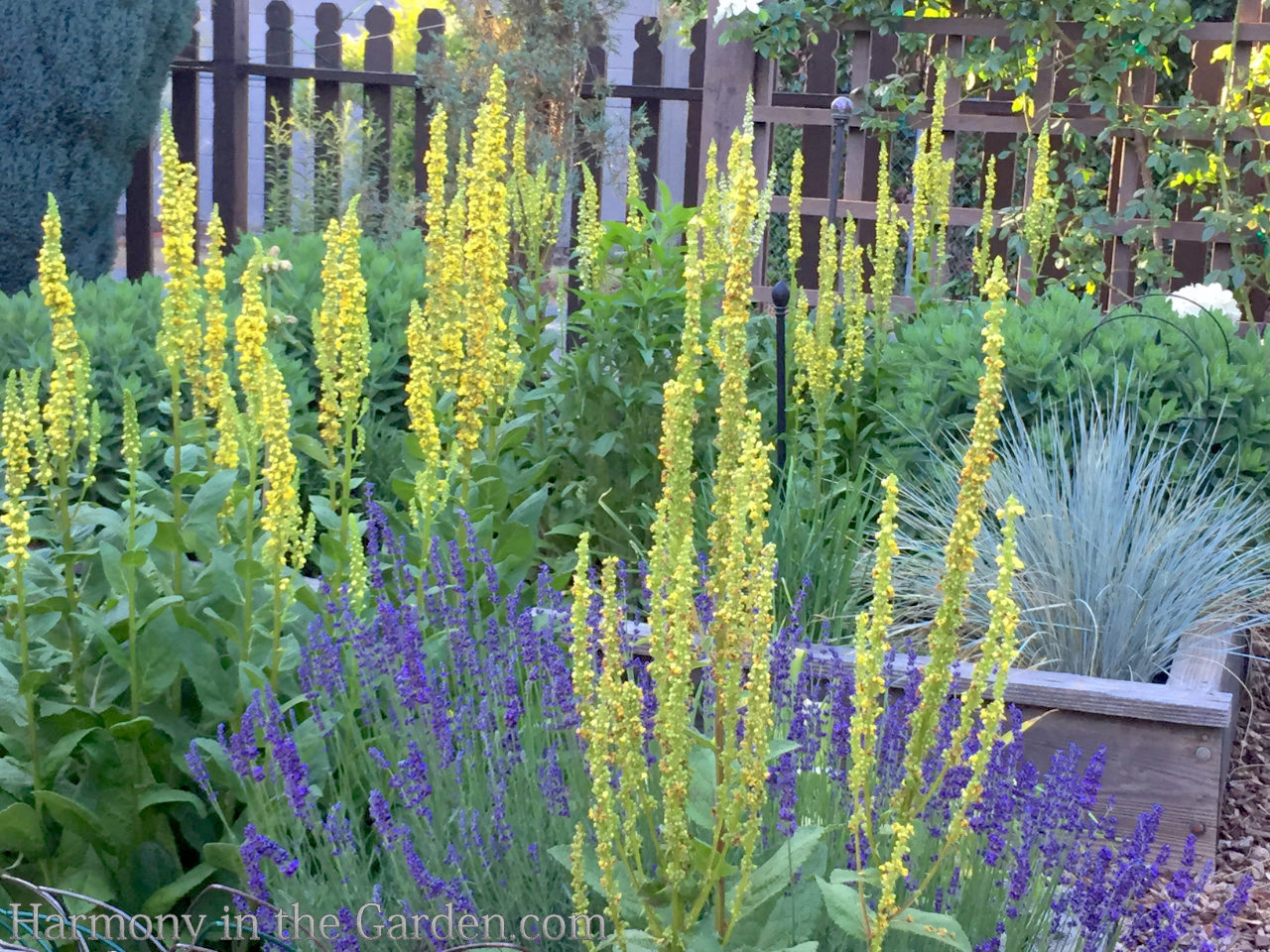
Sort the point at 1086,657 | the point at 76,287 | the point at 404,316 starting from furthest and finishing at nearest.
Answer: the point at 76,287 < the point at 404,316 < the point at 1086,657

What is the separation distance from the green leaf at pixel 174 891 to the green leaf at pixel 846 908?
1.06m

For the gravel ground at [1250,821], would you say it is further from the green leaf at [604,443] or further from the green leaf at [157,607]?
the green leaf at [157,607]

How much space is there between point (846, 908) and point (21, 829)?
1272 mm

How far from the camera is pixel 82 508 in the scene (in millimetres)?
2438

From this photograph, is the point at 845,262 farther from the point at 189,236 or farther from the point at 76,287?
the point at 76,287

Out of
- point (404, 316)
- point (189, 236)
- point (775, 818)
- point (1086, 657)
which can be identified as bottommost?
point (1086, 657)

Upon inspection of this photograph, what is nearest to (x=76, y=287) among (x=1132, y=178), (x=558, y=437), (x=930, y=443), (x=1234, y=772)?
(x=558, y=437)

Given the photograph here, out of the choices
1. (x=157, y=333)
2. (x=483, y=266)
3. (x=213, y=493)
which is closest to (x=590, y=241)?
→ (x=483, y=266)

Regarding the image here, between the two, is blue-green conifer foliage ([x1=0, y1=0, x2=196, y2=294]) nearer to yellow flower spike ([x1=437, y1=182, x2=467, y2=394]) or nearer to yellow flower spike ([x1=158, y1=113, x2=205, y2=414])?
yellow flower spike ([x1=437, y1=182, x2=467, y2=394])

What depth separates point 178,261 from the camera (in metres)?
2.19

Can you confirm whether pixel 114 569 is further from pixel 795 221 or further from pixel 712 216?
pixel 795 221

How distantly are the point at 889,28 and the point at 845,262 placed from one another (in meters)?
2.78

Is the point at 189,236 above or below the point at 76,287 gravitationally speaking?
above

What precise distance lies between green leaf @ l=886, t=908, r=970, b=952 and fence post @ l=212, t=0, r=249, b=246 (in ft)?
22.6
